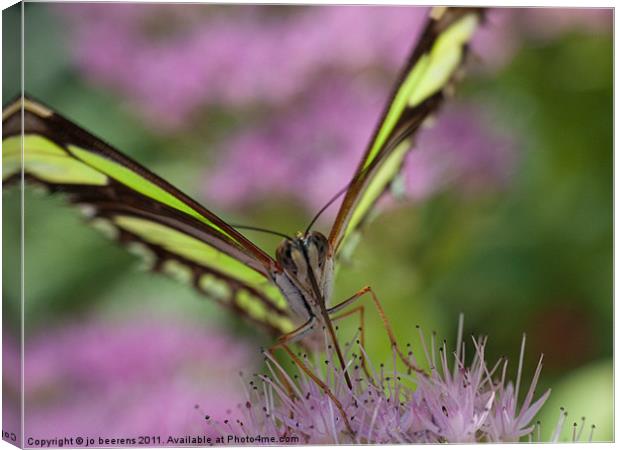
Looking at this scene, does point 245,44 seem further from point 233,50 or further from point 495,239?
point 495,239

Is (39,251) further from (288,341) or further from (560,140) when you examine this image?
(560,140)

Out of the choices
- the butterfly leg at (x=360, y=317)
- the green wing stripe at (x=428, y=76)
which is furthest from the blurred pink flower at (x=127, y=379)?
the green wing stripe at (x=428, y=76)

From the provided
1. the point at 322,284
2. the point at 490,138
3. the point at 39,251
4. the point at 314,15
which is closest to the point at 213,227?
the point at 322,284

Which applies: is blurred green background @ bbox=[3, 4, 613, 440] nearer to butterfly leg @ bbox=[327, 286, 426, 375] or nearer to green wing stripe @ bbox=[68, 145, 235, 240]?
butterfly leg @ bbox=[327, 286, 426, 375]

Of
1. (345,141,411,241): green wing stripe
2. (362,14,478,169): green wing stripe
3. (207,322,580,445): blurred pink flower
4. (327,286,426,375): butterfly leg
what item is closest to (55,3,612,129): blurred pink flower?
(362,14,478,169): green wing stripe

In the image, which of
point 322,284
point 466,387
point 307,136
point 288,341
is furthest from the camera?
point 307,136

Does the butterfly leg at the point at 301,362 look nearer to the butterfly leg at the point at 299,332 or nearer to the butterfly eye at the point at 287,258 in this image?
the butterfly leg at the point at 299,332

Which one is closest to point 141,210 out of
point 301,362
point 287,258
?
point 287,258
